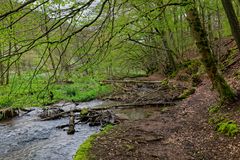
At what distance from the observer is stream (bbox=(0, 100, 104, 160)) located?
28.1ft

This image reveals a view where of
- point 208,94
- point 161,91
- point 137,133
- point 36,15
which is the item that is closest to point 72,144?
point 137,133

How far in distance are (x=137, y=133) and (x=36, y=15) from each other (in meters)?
5.58

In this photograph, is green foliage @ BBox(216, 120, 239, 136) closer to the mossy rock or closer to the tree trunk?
the tree trunk

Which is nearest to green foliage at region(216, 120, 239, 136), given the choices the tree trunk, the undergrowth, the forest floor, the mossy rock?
the undergrowth

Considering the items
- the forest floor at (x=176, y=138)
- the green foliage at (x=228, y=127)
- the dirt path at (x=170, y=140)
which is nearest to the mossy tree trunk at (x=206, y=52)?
the forest floor at (x=176, y=138)

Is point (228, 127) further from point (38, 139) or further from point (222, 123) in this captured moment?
point (38, 139)

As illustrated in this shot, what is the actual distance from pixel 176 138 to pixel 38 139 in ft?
16.5

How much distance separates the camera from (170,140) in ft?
27.4

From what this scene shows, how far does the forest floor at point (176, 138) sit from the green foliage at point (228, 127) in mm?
121

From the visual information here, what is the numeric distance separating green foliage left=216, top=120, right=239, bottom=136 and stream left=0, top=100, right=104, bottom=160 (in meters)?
4.22

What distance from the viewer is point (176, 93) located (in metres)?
15.9

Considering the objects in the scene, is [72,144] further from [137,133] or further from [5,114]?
[5,114]

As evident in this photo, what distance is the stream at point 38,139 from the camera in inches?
337

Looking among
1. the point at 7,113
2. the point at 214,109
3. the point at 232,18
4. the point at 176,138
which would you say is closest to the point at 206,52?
the point at 214,109
